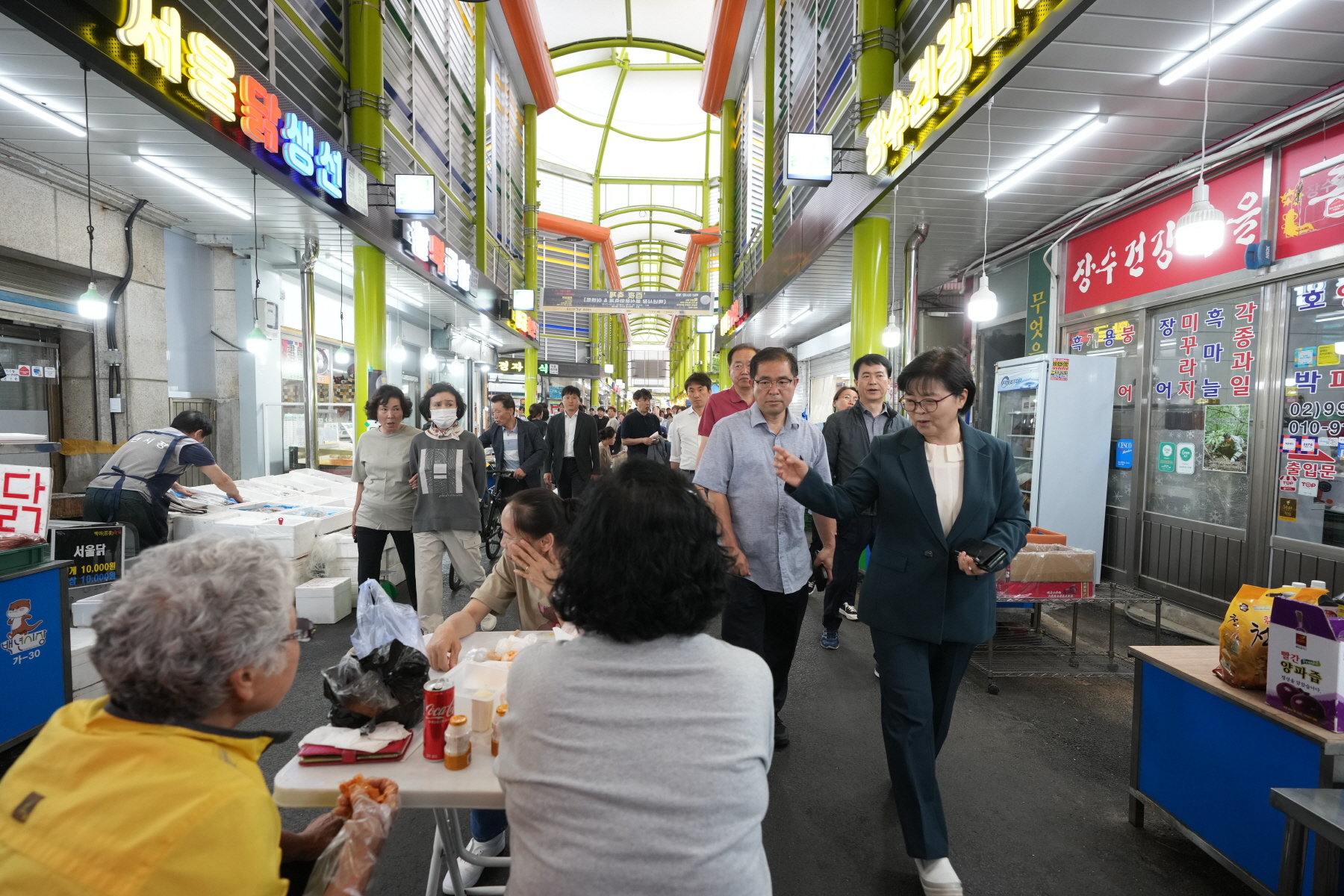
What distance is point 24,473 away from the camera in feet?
10.5

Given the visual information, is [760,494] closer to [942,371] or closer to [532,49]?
[942,371]

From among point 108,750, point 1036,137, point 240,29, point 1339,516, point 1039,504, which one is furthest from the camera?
point 1039,504

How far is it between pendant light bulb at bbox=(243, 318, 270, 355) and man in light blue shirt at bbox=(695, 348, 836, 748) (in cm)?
594

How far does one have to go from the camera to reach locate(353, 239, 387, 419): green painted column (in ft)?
24.4

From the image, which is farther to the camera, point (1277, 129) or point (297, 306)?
point (297, 306)

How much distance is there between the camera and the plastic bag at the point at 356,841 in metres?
1.19

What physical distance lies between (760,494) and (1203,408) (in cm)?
450

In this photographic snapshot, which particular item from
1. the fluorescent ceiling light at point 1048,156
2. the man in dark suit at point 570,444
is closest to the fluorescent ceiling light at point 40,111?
the man in dark suit at point 570,444

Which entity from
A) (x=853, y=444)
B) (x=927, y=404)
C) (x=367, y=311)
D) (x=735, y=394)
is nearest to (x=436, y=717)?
(x=927, y=404)

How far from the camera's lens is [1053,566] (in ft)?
13.4

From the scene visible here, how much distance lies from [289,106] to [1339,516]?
8145mm

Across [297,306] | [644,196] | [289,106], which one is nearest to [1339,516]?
[289,106]

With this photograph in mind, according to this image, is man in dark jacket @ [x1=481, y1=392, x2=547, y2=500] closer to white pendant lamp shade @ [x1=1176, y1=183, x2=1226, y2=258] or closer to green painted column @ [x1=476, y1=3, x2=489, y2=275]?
white pendant lamp shade @ [x1=1176, y1=183, x2=1226, y2=258]

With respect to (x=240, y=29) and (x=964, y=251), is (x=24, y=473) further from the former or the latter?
(x=964, y=251)
